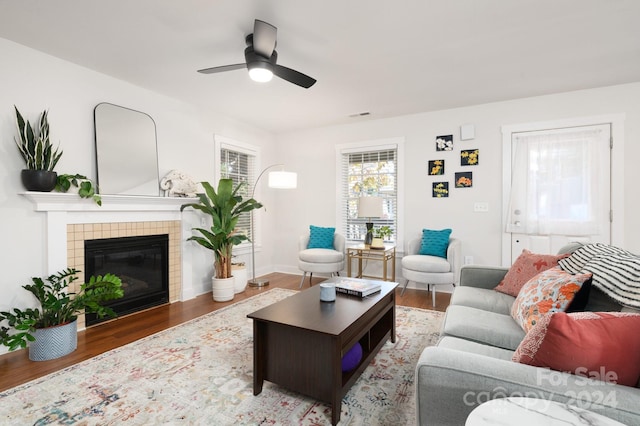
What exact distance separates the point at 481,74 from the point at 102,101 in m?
3.95

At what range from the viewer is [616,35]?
8.13 ft

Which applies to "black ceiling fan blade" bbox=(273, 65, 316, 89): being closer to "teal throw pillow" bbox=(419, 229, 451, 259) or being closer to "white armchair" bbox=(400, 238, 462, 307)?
"white armchair" bbox=(400, 238, 462, 307)

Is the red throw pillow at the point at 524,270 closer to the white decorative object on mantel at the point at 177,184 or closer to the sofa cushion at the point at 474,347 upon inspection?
the sofa cushion at the point at 474,347

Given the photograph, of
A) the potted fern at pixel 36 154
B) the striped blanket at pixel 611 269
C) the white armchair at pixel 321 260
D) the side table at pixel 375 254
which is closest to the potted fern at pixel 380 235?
the side table at pixel 375 254

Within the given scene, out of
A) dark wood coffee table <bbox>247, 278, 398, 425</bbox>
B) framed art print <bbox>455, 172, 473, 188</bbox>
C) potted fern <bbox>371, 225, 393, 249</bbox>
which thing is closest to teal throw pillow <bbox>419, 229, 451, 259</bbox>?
potted fern <bbox>371, 225, 393, 249</bbox>

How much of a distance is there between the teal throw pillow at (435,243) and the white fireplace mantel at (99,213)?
3126 mm

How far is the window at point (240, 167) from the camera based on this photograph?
15.2 feet

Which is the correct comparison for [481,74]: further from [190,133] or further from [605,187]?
[190,133]

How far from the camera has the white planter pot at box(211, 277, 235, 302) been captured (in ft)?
12.3

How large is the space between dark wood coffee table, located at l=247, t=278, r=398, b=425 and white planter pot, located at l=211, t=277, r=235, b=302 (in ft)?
6.11

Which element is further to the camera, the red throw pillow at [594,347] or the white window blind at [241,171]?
the white window blind at [241,171]

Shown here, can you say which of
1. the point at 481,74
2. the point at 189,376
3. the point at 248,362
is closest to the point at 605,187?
the point at 481,74

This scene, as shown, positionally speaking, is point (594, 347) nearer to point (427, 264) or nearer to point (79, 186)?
point (427, 264)

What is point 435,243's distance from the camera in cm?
404
